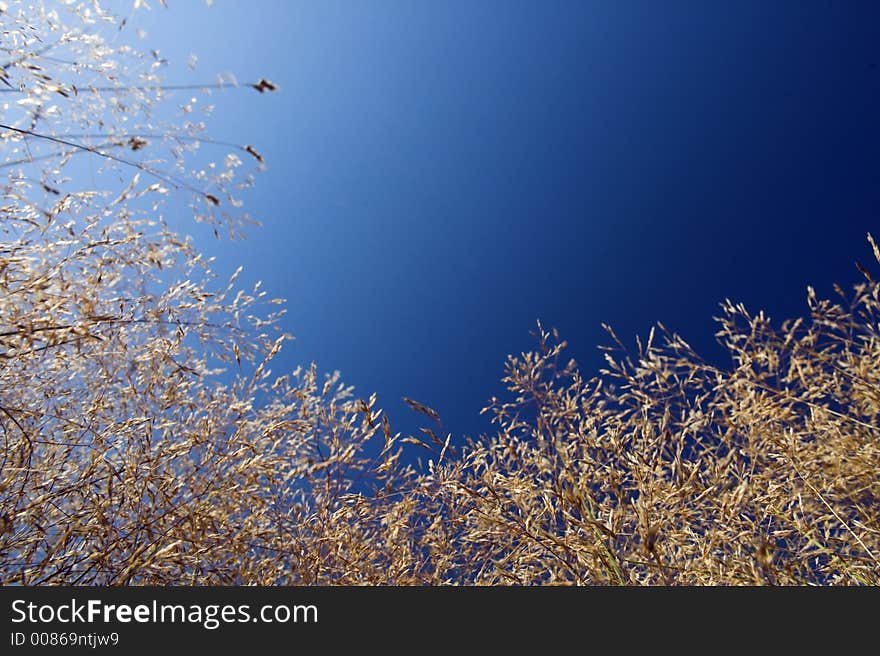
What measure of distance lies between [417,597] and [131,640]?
2.40 feet

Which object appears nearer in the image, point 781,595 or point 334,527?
point 781,595

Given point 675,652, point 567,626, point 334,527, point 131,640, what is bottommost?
point 675,652

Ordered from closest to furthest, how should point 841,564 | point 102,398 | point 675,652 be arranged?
point 675,652, point 841,564, point 102,398

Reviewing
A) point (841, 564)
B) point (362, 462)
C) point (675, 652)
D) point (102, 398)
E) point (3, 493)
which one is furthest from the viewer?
point (362, 462)

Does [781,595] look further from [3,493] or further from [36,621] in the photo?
[3,493]

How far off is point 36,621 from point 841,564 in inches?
91.9

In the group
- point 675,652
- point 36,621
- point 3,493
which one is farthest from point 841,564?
point 3,493

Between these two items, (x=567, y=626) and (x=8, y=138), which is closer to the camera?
(x=567, y=626)

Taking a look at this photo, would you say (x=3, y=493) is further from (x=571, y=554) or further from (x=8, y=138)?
(x=571, y=554)

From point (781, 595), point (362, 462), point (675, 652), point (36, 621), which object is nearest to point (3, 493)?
point (36, 621)

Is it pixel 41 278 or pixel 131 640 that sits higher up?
pixel 41 278

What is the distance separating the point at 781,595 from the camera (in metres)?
1.38

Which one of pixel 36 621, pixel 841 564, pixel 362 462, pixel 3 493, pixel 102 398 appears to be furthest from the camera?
pixel 362 462

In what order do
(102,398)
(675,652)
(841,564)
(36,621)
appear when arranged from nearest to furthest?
1. (675,652)
2. (36,621)
3. (841,564)
4. (102,398)
